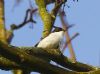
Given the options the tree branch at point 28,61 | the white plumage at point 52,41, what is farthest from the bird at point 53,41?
the tree branch at point 28,61

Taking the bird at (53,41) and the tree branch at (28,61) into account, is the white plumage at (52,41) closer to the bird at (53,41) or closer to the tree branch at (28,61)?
the bird at (53,41)

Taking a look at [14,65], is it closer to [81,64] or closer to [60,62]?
[60,62]

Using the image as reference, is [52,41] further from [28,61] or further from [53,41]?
[28,61]

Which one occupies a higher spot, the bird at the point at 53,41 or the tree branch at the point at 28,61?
the bird at the point at 53,41

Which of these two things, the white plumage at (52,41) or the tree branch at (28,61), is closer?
the tree branch at (28,61)

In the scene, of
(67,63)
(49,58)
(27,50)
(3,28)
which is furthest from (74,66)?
(3,28)

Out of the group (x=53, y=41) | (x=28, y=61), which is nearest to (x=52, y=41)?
(x=53, y=41)

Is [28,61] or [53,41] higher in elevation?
[53,41]

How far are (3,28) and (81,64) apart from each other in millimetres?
799

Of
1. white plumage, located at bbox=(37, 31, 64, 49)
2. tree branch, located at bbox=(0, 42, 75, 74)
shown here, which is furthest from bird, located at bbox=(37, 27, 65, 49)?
tree branch, located at bbox=(0, 42, 75, 74)

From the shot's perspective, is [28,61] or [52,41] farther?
[52,41]

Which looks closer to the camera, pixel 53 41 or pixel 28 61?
pixel 28 61

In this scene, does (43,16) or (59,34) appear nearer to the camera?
(43,16)

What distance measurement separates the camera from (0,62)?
8.04ft
